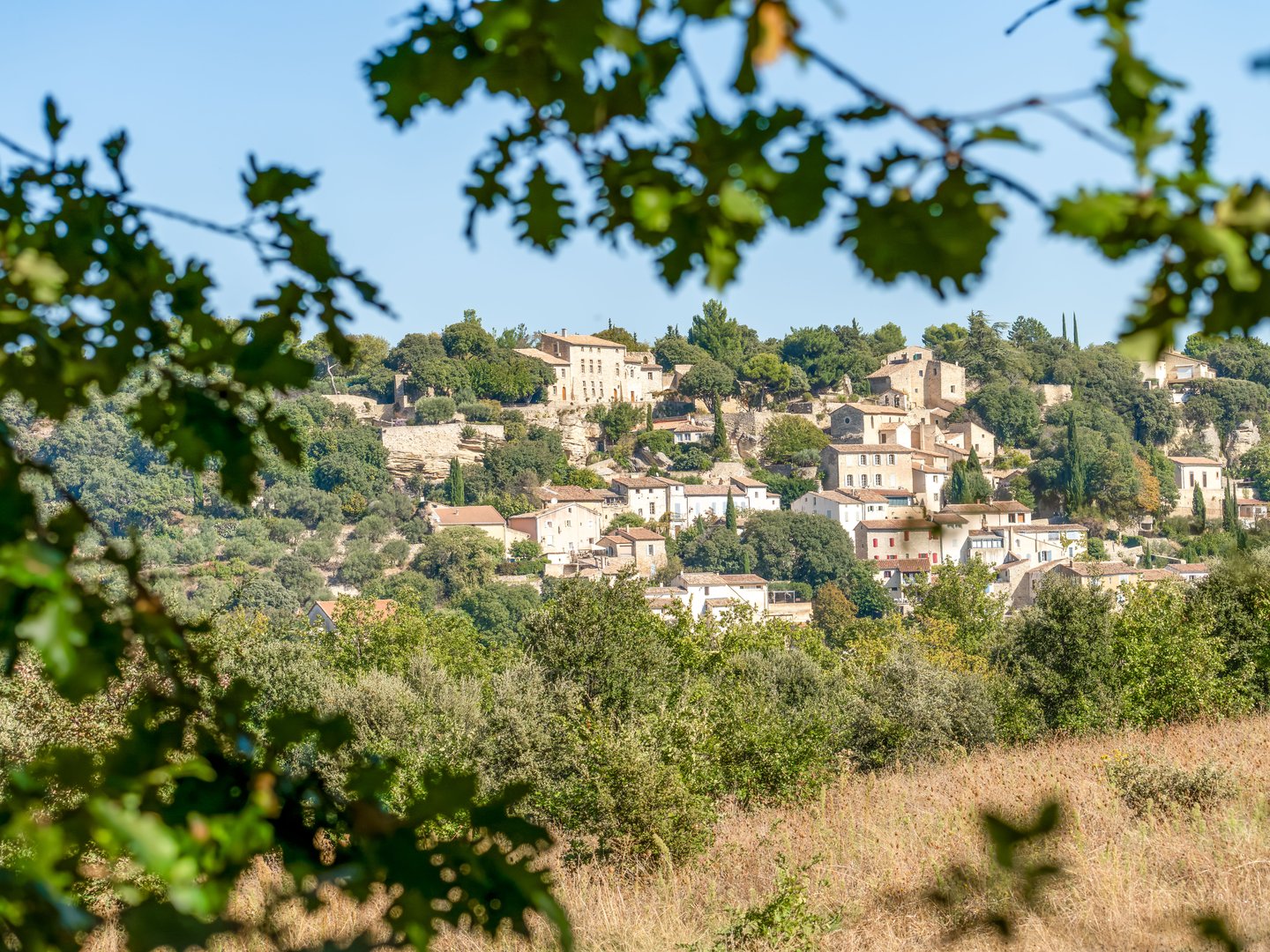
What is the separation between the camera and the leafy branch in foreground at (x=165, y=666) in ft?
3.56

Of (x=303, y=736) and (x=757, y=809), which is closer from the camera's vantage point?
(x=303, y=736)

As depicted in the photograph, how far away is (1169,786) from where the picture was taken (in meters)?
6.54

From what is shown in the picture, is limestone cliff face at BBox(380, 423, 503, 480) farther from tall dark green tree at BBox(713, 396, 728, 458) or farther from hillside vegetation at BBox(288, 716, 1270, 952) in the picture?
hillside vegetation at BBox(288, 716, 1270, 952)

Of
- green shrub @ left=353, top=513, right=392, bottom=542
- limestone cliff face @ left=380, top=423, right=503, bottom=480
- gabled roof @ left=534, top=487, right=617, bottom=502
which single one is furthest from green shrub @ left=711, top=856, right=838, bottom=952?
limestone cliff face @ left=380, top=423, right=503, bottom=480

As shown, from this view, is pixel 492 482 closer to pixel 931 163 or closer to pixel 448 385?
pixel 448 385

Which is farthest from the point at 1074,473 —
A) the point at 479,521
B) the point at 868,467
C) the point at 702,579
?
the point at 479,521

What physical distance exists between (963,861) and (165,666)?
4.87 meters

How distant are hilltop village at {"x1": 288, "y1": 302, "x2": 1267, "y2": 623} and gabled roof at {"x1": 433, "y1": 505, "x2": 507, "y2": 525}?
126 mm

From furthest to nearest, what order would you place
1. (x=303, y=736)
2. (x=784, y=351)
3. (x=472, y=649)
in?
1. (x=784, y=351)
2. (x=472, y=649)
3. (x=303, y=736)

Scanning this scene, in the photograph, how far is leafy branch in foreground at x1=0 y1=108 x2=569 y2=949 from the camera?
1.08 meters

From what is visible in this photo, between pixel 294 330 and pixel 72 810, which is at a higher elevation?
pixel 294 330

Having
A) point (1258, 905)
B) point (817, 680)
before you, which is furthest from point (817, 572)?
point (1258, 905)

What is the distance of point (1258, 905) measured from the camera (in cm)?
442

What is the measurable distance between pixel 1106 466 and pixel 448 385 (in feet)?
123
